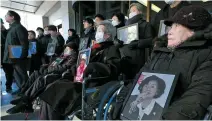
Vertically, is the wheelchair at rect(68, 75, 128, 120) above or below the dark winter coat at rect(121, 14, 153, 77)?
below

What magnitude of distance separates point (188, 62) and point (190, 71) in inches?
2.3

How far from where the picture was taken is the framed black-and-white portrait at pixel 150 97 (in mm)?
1251

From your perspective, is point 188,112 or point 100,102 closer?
point 188,112

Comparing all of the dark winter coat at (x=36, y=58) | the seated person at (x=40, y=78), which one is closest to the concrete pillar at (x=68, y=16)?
the dark winter coat at (x=36, y=58)

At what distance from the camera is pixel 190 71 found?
1284 millimetres

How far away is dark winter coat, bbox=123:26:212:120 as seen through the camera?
1092 mm

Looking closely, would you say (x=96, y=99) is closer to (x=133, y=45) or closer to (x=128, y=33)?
(x=133, y=45)

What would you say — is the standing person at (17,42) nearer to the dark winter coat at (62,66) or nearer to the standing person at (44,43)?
the dark winter coat at (62,66)

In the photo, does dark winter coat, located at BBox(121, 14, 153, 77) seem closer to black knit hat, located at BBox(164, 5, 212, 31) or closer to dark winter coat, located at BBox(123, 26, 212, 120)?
dark winter coat, located at BBox(123, 26, 212, 120)

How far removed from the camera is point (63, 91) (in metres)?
1.92

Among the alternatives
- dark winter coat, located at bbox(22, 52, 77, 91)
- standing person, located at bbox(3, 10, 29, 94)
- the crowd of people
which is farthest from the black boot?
standing person, located at bbox(3, 10, 29, 94)

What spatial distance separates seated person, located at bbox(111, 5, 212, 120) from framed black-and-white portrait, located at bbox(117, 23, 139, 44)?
41.2 inches

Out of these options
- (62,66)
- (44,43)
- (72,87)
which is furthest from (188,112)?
(44,43)

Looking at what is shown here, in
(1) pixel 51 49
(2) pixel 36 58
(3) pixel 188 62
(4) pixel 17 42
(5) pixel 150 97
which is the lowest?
(5) pixel 150 97
